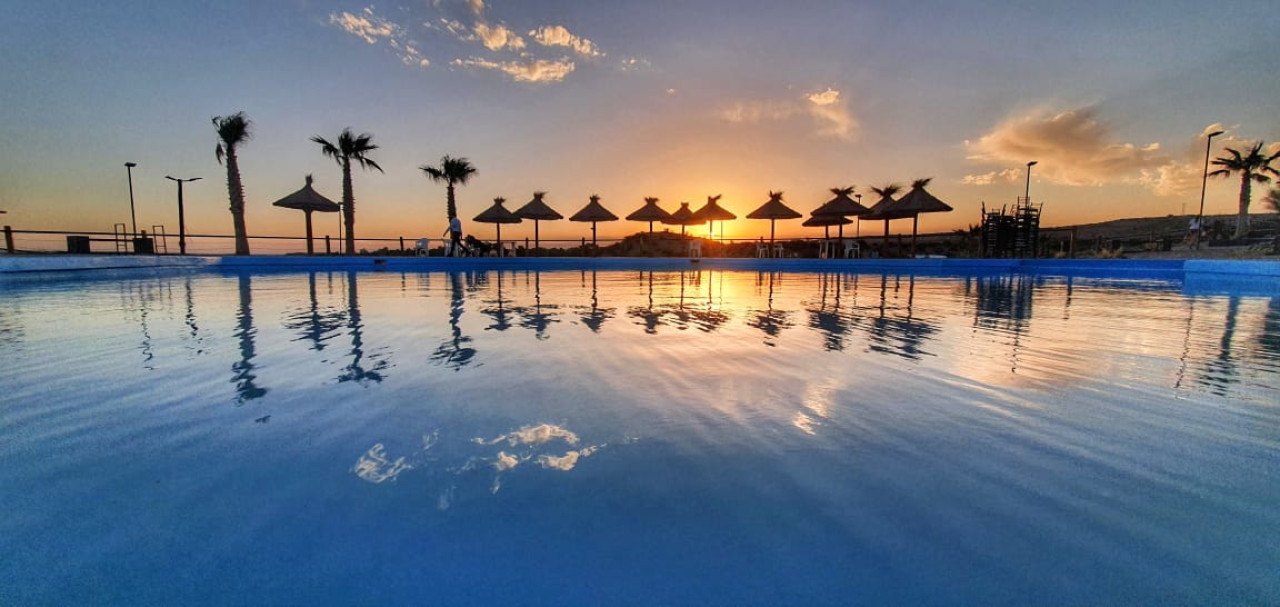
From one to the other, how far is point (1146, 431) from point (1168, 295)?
9548mm

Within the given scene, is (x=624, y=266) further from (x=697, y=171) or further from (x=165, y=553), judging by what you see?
(x=165, y=553)

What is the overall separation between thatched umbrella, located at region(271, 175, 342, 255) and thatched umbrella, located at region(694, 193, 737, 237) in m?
15.7

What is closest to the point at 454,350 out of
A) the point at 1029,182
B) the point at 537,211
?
the point at 537,211

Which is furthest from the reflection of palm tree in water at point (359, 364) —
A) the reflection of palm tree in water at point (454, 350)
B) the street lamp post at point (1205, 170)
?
the street lamp post at point (1205, 170)

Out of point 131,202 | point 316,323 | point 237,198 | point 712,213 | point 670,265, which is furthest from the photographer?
point 712,213

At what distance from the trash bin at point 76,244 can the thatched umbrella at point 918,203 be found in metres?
31.3

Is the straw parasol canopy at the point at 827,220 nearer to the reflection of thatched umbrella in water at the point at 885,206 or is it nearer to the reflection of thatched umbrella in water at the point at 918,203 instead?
the reflection of thatched umbrella in water at the point at 885,206

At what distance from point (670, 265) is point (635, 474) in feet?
54.9

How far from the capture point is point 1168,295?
7926 millimetres

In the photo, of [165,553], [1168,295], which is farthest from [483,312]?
[1168,295]

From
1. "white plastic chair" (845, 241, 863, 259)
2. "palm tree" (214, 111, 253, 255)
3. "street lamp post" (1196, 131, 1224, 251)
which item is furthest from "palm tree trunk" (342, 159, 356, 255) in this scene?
"street lamp post" (1196, 131, 1224, 251)

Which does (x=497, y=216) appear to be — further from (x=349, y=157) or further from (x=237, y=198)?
(x=237, y=198)

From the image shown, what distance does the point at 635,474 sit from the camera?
59.7 inches

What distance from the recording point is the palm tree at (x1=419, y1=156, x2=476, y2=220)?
20.2 metres
